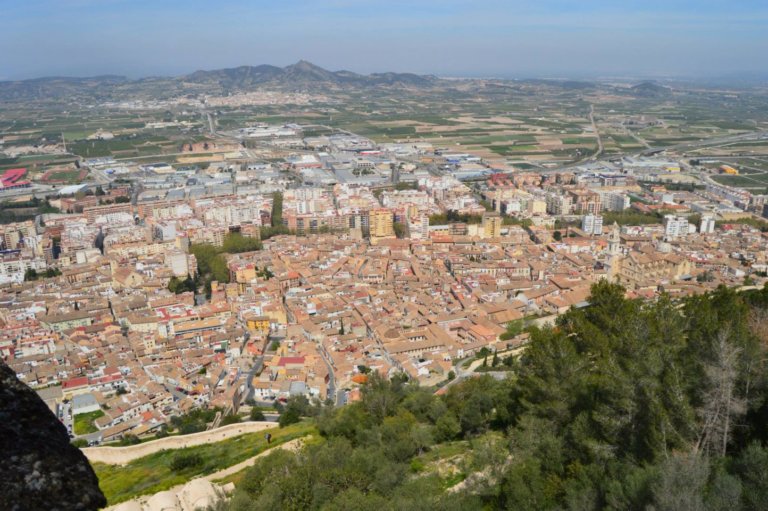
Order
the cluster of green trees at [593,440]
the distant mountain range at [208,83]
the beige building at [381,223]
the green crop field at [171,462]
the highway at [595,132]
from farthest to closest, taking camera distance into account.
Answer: the distant mountain range at [208,83]
the highway at [595,132]
the beige building at [381,223]
the green crop field at [171,462]
the cluster of green trees at [593,440]

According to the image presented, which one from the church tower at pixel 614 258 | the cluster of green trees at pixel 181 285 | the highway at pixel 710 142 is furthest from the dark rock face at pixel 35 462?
the highway at pixel 710 142

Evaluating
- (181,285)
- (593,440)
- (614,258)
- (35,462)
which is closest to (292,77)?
(181,285)

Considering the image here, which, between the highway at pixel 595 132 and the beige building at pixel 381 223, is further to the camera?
the highway at pixel 595 132

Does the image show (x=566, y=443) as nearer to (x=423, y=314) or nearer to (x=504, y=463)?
(x=504, y=463)

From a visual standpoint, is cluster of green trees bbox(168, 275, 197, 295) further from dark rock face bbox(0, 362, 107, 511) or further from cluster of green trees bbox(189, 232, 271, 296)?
dark rock face bbox(0, 362, 107, 511)

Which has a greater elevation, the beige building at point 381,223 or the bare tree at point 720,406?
the bare tree at point 720,406

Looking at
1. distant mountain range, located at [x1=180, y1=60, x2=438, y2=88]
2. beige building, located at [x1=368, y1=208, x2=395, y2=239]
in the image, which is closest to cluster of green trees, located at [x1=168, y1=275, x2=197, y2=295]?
beige building, located at [x1=368, y1=208, x2=395, y2=239]

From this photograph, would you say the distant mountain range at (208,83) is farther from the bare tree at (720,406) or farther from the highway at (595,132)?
the bare tree at (720,406)

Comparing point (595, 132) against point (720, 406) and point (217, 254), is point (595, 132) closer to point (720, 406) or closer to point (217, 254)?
point (217, 254)
